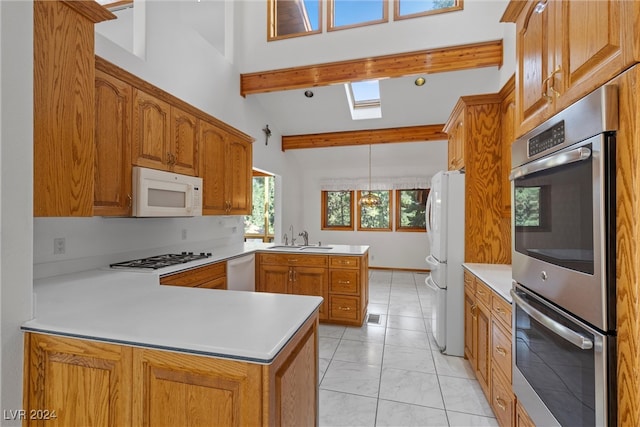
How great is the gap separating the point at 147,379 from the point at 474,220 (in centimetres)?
264

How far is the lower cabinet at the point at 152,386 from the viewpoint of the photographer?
2.81 feet

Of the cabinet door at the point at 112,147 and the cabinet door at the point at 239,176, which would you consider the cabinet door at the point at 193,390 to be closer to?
the cabinet door at the point at 112,147

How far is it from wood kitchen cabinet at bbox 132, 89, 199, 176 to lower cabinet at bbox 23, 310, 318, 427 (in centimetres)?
150

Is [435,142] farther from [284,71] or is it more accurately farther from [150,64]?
[150,64]

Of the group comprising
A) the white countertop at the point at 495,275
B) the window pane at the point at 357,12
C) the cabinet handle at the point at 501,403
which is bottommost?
the cabinet handle at the point at 501,403

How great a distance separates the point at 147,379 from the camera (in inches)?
36.5

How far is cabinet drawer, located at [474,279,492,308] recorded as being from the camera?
1926 mm

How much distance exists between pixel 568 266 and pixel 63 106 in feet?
7.06

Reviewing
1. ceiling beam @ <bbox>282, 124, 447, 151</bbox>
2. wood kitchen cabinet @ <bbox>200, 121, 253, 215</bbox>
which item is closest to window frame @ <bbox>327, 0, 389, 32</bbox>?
wood kitchen cabinet @ <bbox>200, 121, 253, 215</bbox>

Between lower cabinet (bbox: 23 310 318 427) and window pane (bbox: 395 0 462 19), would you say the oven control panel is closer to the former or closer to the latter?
lower cabinet (bbox: 23 310 318 427)

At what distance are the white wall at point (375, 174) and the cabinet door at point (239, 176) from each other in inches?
113

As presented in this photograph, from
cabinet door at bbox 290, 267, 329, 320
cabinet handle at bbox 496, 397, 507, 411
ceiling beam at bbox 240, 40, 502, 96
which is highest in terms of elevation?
ceiling beam at bbox 240, 40, 502, 96

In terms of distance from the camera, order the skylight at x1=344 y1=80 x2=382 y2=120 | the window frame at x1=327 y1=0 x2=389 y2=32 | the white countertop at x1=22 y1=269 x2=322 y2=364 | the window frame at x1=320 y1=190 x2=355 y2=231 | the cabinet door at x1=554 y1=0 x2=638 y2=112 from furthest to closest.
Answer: the window frame at x1=320 y1=190 x2=355 y2=231 < the skylight at x1=344 y1=80 x2=382 y2=120 < the window frame at x1=327 y1=0 x2=389 y2=32 < the white countertop at x1=22 y1=269 x2=322 y2=364 < the cabinet door at x1=554 y1=0 x2=638 y2=112

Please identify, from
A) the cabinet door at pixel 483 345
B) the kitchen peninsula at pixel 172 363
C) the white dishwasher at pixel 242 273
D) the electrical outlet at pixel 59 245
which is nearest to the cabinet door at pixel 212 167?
the white dishwasher at pixel 242 273
